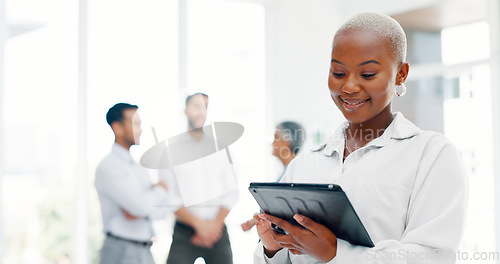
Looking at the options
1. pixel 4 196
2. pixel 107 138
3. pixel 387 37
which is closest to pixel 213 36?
pixel 107 138

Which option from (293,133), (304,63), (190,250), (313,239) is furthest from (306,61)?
(313,239)

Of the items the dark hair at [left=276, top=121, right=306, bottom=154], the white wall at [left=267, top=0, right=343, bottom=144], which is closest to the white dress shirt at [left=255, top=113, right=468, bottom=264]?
the dark hair at [left=276, top=121, right=306, bottom=154]

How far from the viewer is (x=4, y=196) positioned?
3.47m

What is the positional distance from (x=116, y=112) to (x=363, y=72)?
2.74 m

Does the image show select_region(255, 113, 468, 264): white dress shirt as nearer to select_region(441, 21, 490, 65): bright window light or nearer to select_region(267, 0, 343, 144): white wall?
select_region(441, 21, 490, 65): bright window light

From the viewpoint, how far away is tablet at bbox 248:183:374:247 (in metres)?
0.85

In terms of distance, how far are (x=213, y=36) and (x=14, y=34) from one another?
61.8 inches

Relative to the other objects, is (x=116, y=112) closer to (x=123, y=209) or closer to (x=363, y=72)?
(x=123, y=209)

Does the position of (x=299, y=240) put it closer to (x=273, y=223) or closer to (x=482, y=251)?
(x=273, y=223)

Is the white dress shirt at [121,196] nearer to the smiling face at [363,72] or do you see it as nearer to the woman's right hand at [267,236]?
the woman's right hand at [267,236]

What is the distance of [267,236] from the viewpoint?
3.49 feet

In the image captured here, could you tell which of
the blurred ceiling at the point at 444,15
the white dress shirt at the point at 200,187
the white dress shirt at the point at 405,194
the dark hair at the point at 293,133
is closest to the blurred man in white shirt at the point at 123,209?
the white dress shirt at the point at 200,187

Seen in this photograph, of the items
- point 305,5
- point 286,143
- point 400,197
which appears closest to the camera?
point 400,197

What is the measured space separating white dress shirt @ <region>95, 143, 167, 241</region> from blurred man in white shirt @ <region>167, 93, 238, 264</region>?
8.8 inches
